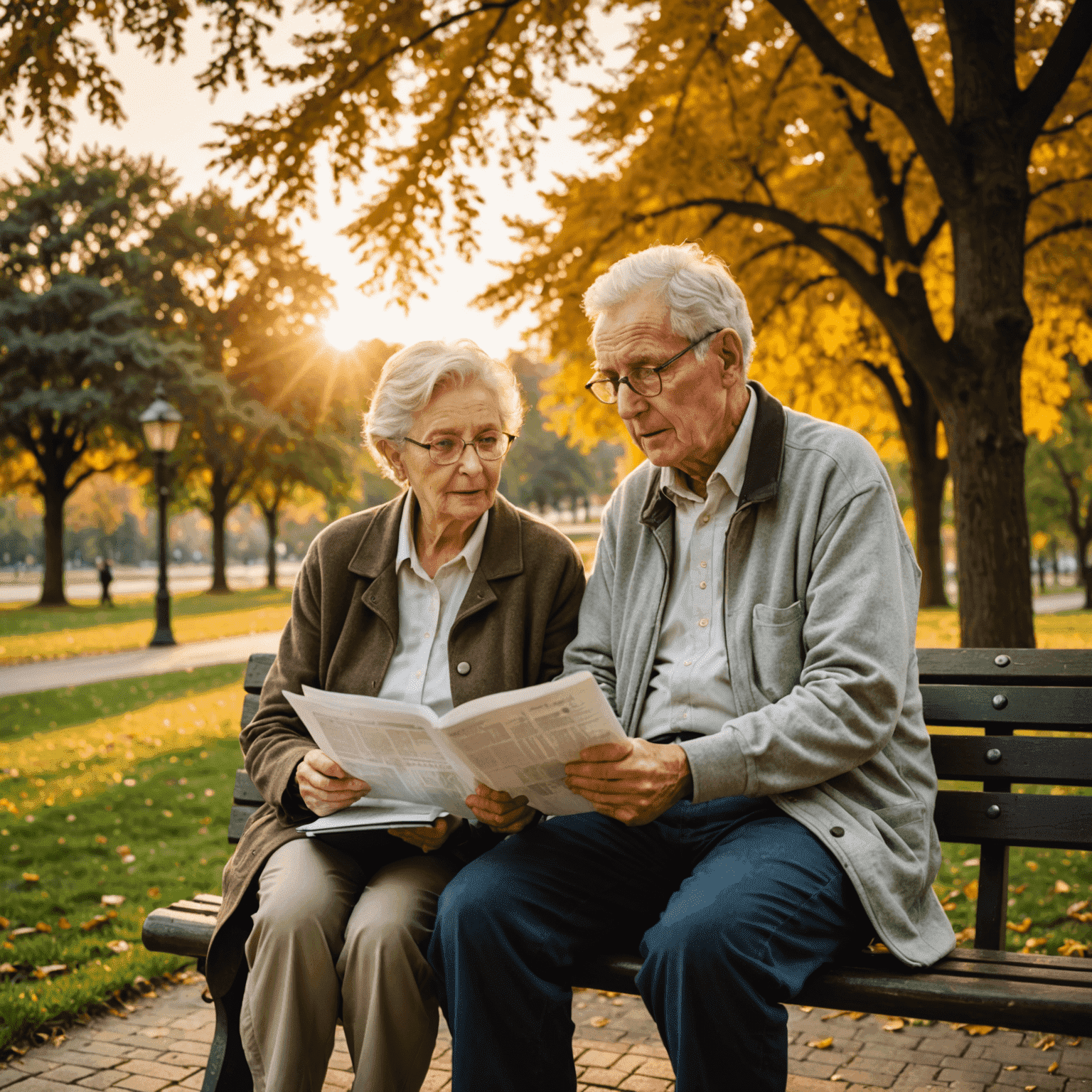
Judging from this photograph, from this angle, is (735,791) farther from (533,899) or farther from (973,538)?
(973,538)

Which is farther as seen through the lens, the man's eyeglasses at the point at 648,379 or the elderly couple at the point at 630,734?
the man's eyeglasses at the point at 648,379

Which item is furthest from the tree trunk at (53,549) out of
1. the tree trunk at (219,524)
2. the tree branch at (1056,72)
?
the tree branch at (1056,72)

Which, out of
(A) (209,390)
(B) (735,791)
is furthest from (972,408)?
(A) (209,390)

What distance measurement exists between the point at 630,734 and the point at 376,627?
29.6 inches

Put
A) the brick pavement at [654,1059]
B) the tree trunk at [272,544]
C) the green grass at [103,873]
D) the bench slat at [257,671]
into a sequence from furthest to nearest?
1. the tree trunk at [272,544]
2. the green grass at [103,873]
3. the bench slat at [257,671]
4. the brick pavement at [654,1059]

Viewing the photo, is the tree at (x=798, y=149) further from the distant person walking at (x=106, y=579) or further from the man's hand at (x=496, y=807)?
the distant person walking at (x=106, y=579)

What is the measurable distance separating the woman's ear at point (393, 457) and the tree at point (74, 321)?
26539mm

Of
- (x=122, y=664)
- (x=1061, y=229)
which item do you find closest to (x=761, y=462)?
(x=1061, y=229)

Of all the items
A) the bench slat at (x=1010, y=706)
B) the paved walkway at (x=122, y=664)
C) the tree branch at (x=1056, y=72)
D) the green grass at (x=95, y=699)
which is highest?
the tree branch at (x=1056, y=72)

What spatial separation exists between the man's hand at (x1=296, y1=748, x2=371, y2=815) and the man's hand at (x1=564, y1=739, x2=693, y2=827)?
61 centimetres

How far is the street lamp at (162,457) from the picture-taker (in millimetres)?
16969

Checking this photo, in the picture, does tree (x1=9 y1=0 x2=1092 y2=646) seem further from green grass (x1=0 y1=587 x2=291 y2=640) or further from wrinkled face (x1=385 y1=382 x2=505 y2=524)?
green grass (x1=0 y1=587 x2=291 y2=640)

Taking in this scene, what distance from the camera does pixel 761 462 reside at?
8.64 feet

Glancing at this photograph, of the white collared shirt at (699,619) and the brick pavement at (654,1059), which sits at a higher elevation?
the white collared shirt at (699,619)
